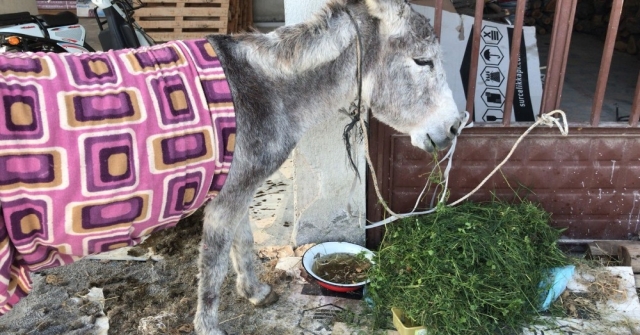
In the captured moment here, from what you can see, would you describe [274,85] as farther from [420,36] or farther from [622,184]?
[622,184]

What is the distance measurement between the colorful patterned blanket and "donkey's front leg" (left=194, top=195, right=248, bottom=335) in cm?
22

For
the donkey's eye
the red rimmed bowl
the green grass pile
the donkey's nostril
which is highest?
the donkey's eye

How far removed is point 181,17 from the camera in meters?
8.06

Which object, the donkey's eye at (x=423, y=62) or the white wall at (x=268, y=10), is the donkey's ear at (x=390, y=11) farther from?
the white wall at (x=268, y=10)

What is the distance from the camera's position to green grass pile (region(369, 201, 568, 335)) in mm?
2670

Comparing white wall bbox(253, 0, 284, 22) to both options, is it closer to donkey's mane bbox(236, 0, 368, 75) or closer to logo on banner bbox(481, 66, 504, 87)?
logo on banner bbox(481, 66, 504, 87)

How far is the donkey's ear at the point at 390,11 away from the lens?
2.33 m

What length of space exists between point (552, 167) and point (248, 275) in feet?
7.32

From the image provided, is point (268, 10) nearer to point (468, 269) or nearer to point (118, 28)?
point (118, 28)

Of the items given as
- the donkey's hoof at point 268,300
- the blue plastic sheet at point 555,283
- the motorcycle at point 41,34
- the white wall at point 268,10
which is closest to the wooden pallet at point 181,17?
the motorcycle at point 41,34

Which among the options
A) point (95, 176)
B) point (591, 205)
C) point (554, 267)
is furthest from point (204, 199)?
point (591, 205)

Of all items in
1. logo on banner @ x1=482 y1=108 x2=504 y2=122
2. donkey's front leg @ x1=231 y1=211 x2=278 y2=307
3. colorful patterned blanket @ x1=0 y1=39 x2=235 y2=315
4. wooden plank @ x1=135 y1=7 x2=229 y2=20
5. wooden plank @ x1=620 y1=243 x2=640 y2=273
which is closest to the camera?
colorful patterned blanket @ x1=0 y1=39 x2=235 y2=315

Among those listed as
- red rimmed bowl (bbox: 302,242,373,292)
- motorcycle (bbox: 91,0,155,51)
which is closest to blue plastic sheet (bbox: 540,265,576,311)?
red rimmed bowl (bbox: 302,242,373,292)

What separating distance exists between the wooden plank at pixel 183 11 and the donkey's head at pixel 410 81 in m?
6.21
